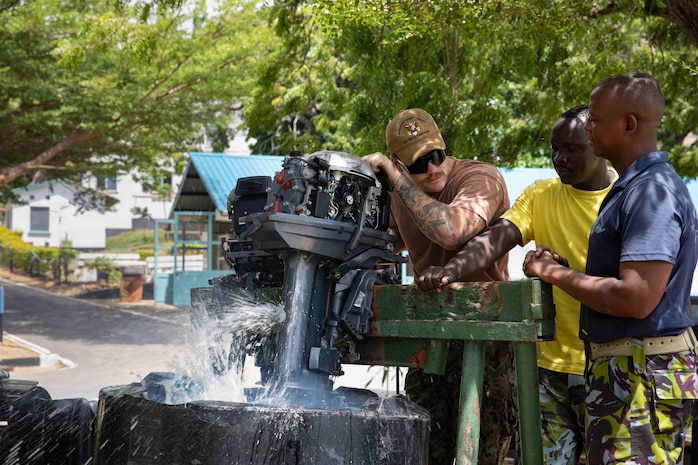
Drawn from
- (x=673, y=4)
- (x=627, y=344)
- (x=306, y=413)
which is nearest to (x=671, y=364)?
(x=627, y=344)

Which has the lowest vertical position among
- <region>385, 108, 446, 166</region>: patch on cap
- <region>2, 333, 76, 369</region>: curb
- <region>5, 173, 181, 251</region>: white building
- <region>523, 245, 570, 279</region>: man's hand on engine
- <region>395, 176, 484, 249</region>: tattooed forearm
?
<region>2, 333, 76, 369</region>: curb

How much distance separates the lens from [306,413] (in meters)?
→ 2.55

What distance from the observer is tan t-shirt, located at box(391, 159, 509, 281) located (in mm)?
3128

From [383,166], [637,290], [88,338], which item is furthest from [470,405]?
[88,338]

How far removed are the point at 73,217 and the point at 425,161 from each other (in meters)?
50.8

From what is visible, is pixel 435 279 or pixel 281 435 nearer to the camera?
pixel 281 435

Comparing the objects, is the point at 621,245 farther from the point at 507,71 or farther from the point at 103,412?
the point at 507,71

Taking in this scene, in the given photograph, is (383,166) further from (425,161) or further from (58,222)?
(58,222)

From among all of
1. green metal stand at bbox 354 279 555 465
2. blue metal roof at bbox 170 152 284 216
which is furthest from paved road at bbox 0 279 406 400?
blue metal roof at bbox 170 152 284 216

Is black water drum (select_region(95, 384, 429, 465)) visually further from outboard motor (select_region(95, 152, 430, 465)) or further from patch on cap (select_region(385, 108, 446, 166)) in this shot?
patch on cap (select_region(385, 108, 446, 166))

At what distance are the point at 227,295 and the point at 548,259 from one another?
4.24ft

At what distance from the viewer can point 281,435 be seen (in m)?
2.55

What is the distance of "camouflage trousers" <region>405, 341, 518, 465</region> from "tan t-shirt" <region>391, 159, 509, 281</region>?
337 millimetres

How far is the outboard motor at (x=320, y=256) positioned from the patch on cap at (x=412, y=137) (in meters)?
0.21
